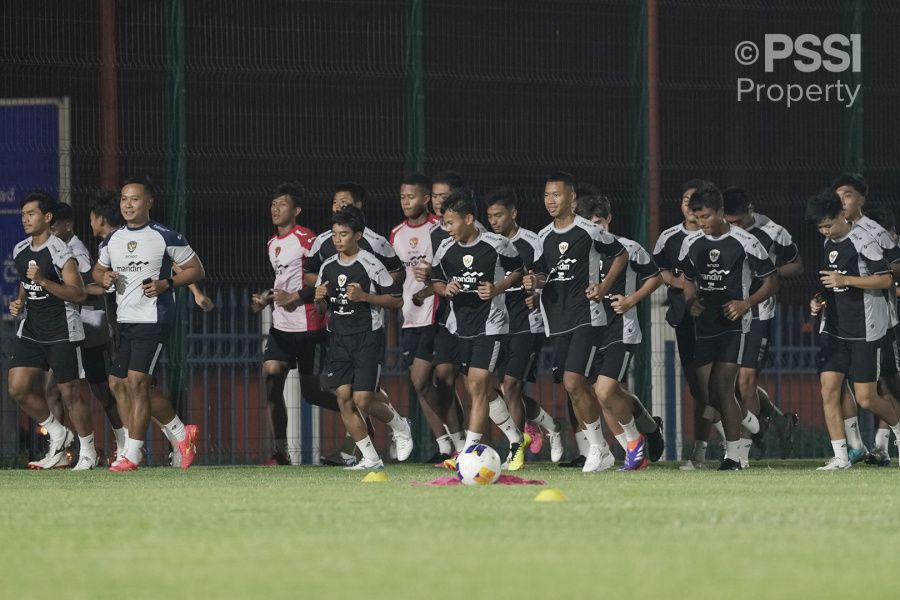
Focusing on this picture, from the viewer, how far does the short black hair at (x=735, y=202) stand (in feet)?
45.7

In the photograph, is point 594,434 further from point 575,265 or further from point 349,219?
point 349,219

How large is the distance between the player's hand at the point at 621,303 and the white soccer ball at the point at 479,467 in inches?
83.2

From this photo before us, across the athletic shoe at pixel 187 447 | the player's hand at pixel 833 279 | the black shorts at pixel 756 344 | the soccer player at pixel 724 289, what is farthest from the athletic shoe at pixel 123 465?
the player's hand at pixel 833 279

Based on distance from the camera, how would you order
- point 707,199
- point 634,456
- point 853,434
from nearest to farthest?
point 634,456, point 707,199, point 853,434

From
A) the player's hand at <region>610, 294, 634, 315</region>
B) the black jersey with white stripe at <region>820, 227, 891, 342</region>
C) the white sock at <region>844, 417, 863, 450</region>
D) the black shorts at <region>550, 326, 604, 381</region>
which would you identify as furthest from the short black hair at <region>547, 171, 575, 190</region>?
the white sock at <region>844, 417, 863, 450</region>

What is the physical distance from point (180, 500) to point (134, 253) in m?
3.92

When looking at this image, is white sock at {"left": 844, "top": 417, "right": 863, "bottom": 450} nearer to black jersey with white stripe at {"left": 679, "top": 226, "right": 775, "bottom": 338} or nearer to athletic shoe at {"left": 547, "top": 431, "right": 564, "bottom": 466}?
black jersey with white stripe at {"left": 679, "top": 226, "right": 775, "bottom": 338}

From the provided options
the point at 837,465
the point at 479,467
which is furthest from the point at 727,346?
the point at 479,467

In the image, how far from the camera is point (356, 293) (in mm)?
13352

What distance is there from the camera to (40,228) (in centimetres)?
1370

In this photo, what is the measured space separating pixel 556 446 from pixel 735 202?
2504 mm

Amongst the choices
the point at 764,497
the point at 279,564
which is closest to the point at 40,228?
the point at 764,497

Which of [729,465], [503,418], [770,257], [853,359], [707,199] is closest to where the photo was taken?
[707,199]

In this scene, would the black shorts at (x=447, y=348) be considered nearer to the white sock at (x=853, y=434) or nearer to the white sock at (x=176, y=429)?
the white sock at (x=176, y=429)
